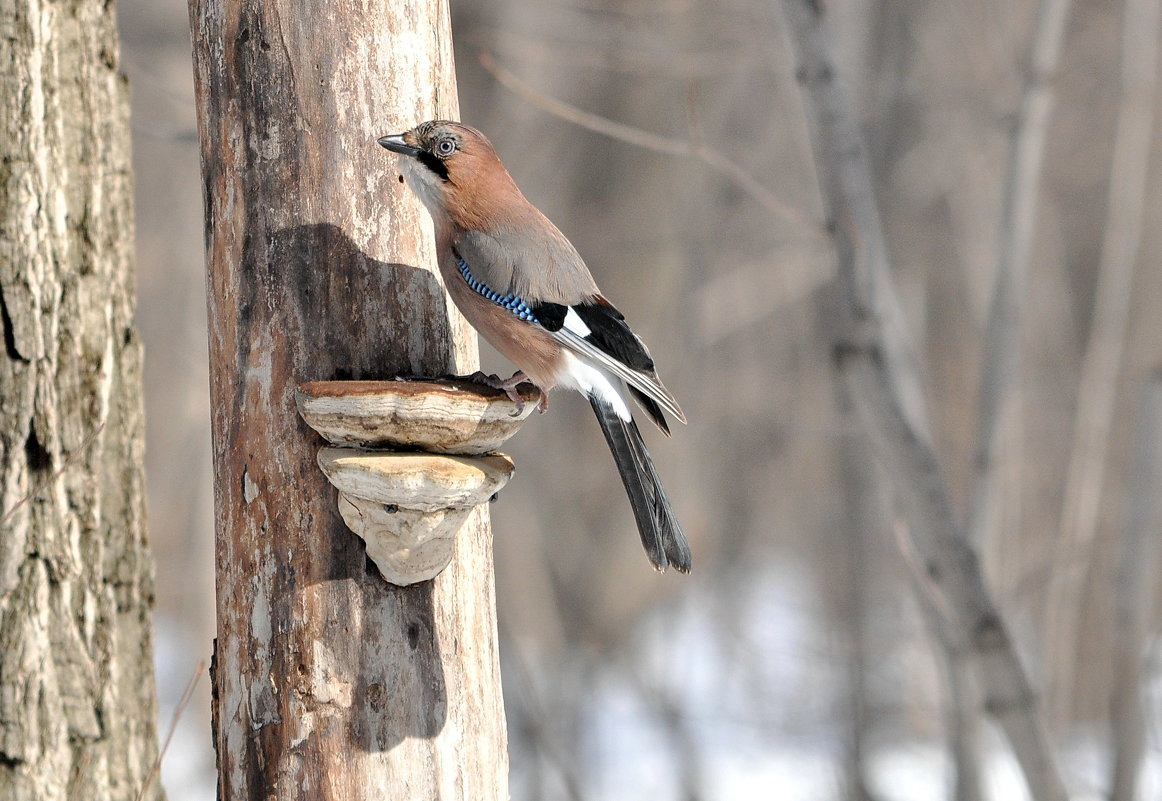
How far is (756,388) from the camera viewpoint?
470 inches

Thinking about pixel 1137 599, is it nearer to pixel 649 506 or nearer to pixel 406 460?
pixel 649 506

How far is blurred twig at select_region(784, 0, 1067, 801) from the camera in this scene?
2.60 meters

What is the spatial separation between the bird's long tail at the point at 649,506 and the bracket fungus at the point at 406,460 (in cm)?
43

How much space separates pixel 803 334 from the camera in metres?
11.0

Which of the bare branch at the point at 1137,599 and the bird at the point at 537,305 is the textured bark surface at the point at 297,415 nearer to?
the bird at the point at 537,305

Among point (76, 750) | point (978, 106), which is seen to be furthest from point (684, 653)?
point (76, 750)

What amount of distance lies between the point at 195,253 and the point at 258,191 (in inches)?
221

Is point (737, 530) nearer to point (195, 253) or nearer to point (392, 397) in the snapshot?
point (195, 253)

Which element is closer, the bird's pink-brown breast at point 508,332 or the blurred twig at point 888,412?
the bird's pink-brown breast at point 508,332

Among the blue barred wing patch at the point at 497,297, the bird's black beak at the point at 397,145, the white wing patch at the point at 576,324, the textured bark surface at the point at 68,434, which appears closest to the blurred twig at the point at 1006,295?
the white wing patch at the point at 576,324

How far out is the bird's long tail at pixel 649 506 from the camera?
2.43 m

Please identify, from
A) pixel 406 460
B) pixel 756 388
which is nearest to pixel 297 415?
pixel 406 460

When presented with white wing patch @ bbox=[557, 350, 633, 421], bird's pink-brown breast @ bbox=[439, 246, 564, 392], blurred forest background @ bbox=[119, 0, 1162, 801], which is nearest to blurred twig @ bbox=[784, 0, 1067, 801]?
white wing patch @ bbox=[557, 350, 633, 421]

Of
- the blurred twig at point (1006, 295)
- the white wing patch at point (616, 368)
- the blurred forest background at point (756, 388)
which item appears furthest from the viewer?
the blurred forest background at point (756, 388)
